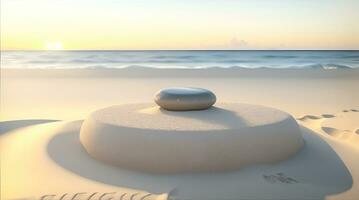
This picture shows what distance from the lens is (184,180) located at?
5.54 metres

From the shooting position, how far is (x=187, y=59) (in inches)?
1542

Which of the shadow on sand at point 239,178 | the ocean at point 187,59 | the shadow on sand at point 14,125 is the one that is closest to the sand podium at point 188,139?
the shadow on sand at point 239,178

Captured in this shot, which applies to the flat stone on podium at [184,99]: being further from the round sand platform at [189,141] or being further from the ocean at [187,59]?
the ocean at [187,59]

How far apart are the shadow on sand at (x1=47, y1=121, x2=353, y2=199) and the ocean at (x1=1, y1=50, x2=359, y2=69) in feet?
86.5

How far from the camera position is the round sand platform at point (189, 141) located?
568cm

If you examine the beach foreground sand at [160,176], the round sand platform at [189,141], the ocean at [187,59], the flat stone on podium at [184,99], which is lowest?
the ocean at [187,59]

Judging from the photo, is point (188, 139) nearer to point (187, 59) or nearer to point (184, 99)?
point (184, 99)

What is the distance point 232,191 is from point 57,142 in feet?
10.7

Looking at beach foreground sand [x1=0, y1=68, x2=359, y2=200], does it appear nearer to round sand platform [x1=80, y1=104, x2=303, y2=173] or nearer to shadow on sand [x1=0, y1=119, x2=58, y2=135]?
shadow on sand [x1=0, y1=119, x2=58, y2=135]

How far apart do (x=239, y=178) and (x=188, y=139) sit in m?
0.91

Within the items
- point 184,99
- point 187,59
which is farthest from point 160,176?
point 187,59

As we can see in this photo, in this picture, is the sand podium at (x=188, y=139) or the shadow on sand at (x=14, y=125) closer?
the sand podium at (x=188, y=139)

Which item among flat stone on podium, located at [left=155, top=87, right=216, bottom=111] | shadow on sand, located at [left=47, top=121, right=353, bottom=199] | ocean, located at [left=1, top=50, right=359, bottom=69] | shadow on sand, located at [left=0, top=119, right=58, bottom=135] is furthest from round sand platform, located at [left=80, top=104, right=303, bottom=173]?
ocean, located at [left=1, top=50, right=359, bottom=69]

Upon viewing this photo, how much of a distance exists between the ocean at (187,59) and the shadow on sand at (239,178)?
86.5 ft
